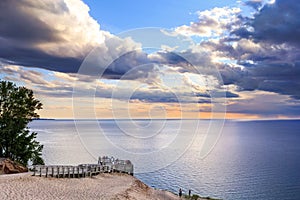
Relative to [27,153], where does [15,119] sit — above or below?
above

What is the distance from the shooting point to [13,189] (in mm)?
25188

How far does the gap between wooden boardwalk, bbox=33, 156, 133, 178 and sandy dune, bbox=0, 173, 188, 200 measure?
41.0 inches

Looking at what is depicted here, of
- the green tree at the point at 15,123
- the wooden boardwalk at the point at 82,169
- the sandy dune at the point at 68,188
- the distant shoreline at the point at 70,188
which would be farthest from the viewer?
the green tree at the point at 15,123

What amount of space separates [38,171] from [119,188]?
842 centimetres

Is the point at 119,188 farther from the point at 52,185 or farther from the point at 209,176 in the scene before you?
the point at 209,176

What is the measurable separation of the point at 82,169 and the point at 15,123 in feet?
46.3

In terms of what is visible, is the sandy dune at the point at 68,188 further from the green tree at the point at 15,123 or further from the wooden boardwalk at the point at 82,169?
the green tree at the point at 15,123

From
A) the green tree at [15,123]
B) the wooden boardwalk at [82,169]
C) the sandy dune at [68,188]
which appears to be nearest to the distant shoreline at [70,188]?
the sandy dune at [68,188]

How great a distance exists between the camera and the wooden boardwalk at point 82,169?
105ft

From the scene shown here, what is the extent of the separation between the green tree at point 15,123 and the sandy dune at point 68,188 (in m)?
13.2

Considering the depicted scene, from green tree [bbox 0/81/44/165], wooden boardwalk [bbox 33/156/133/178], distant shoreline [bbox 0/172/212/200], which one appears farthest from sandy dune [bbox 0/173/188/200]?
green tree [bbox 0/81/44/165]

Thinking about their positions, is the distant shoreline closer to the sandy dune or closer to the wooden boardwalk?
the sandy dune

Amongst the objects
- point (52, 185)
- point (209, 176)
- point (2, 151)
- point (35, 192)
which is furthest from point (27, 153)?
point (209, 176)

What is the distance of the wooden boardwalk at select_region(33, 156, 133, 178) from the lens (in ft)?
105
